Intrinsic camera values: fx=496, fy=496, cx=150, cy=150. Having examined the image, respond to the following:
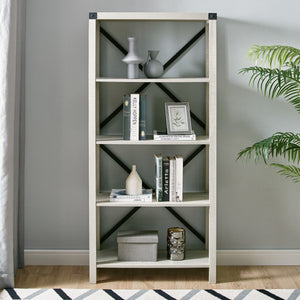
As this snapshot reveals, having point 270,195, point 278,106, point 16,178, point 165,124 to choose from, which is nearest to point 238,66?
point 278,106

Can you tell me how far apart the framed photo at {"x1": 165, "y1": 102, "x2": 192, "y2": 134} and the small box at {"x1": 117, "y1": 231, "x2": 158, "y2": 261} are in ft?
2.05

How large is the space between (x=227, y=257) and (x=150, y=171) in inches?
27.7

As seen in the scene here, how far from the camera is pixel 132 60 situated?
264cm

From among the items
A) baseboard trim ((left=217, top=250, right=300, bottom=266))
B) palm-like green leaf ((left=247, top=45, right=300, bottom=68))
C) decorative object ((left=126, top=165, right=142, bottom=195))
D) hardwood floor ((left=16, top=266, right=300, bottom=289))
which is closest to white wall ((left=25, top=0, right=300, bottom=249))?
baseboard trim ((left=217, top=250, right=300, bottom=266))

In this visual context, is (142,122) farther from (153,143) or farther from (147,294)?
(147,294)

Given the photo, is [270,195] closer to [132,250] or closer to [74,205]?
[132,250]

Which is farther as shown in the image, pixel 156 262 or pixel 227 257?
pixel 227 257

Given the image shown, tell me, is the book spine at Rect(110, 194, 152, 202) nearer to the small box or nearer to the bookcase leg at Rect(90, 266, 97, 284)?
the small box

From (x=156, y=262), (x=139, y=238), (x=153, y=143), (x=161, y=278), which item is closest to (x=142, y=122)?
(x=153, y=143)

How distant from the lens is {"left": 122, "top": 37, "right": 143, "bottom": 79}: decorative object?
2645mm

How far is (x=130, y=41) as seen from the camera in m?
2.67

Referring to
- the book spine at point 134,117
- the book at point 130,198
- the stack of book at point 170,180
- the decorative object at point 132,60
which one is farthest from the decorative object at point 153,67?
the book at point 130,198

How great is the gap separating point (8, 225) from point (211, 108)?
1.21 metres

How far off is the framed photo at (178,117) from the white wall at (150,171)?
33cm
